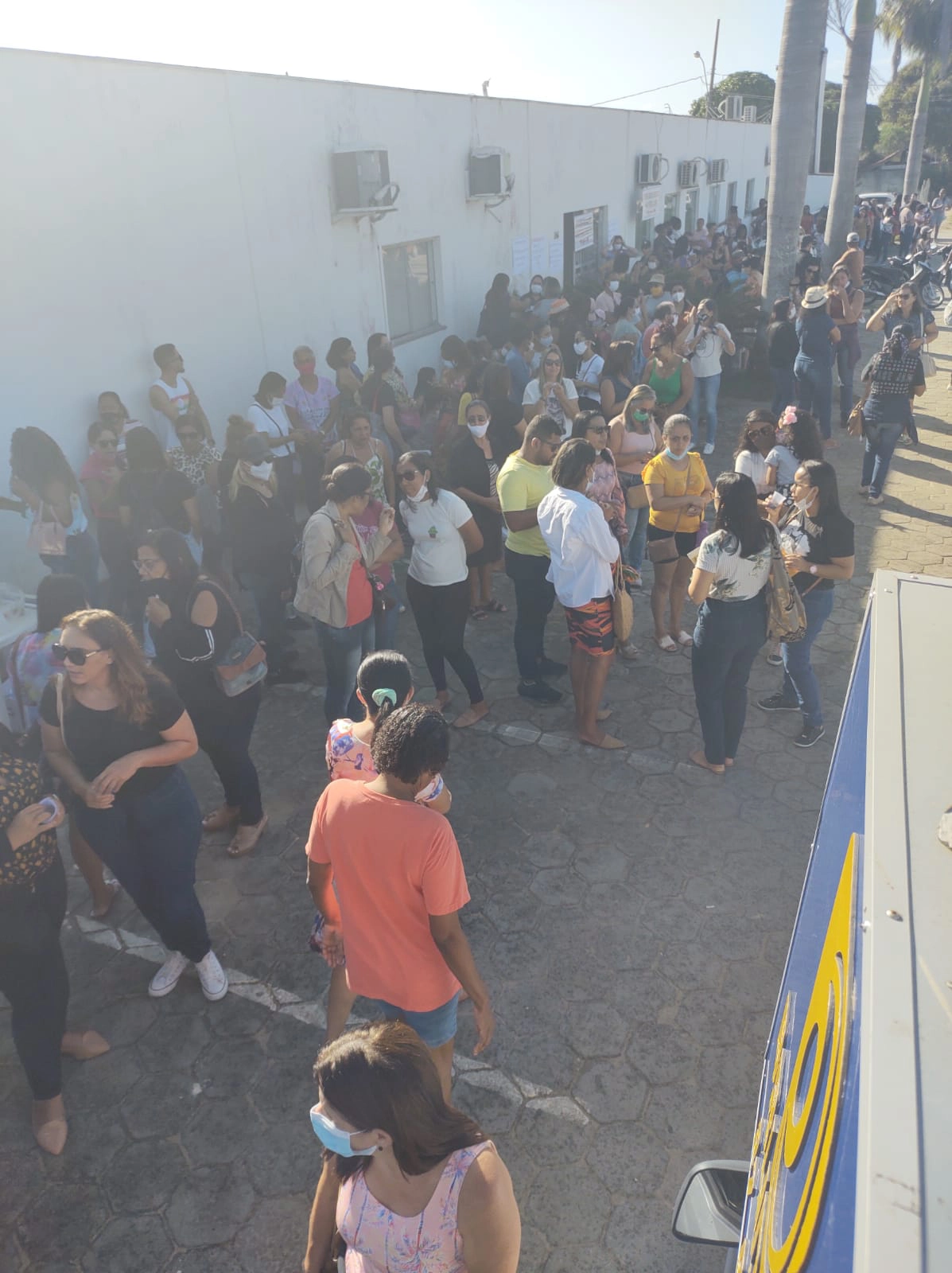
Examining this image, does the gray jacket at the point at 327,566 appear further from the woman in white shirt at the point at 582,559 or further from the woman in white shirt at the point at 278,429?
the woman in white shirt at the point at 278,429

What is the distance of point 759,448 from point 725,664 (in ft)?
6.38

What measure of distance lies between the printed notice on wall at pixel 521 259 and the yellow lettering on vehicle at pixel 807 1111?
1349 cm

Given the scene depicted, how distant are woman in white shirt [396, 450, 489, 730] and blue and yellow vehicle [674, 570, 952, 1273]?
8.79ft

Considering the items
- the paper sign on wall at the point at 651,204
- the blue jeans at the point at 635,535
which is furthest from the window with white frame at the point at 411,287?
the paper sign on wall at the point at 651,204

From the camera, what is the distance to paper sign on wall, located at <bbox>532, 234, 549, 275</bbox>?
14.2 m

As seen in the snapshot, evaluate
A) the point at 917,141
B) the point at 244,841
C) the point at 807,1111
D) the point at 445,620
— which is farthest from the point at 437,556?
the point at 917,141

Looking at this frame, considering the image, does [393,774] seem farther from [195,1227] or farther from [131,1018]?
[131,1018]

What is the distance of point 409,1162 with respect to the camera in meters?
1.59

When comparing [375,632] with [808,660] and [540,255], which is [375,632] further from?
[540,255]

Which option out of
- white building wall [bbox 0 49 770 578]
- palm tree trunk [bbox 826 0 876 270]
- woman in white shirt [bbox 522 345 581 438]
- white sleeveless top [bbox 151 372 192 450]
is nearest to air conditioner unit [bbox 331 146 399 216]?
white building wall [bbox 0 49 770 578]

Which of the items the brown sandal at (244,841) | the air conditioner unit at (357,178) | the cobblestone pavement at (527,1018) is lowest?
the cobblestone pavement at (527,1018)

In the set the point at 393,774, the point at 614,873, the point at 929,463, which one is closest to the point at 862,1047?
the point at 393,774

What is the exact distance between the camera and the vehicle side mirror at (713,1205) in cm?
205

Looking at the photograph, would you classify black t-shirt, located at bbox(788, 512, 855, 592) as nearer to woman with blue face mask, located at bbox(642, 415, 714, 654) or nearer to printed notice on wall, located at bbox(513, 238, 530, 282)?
woman with blue face mask, located at bbox(642, 415, 714, 654)
